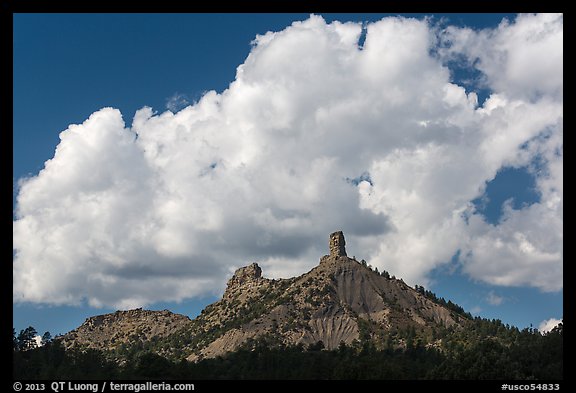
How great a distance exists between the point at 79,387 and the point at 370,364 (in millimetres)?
73055

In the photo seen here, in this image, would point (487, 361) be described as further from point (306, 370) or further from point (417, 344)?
point (417, 344)

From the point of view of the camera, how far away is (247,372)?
5138 inches

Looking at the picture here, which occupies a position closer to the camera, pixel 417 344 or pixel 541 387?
pixel 541 387

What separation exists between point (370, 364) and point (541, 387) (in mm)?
66566
